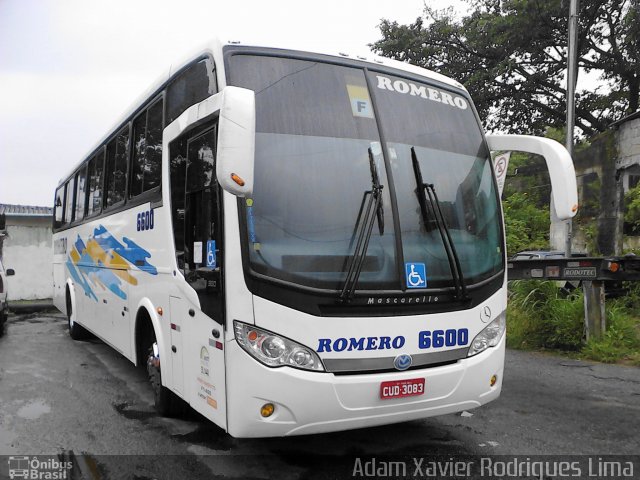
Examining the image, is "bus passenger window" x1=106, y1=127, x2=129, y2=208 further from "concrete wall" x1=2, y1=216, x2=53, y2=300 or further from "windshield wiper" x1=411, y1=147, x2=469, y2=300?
"concrete wall" x1=2, y1=216, x2=53, y2=300

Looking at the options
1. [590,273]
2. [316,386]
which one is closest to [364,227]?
[316,386]

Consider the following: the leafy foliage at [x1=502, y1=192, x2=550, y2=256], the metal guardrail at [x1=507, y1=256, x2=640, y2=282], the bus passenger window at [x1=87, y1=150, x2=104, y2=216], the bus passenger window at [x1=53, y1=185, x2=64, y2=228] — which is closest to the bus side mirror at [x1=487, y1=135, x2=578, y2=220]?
the metal guardrail at [x1=507, y1=256, x2=640, y2=282]

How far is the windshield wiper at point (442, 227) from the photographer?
12.9ft

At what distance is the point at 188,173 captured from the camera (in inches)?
168

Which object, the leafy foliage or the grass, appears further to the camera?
the leafy foliage

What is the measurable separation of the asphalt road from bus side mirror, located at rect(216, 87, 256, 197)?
2.10 metres

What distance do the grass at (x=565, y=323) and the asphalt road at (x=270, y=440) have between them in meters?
0.73

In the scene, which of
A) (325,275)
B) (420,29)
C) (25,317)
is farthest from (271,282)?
(420,29)

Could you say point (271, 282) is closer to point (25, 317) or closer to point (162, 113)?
point (162, 113)

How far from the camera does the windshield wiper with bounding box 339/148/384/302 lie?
3566mm

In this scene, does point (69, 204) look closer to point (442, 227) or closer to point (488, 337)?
point (442, 227)

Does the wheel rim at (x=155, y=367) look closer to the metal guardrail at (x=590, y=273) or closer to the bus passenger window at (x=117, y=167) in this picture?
the bus passenger window at (x=117, y=167)

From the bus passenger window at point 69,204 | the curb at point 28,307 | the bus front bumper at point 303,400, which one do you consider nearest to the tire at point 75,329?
the bus passenger window at point 69,204

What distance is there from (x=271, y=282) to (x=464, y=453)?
2142 mm
